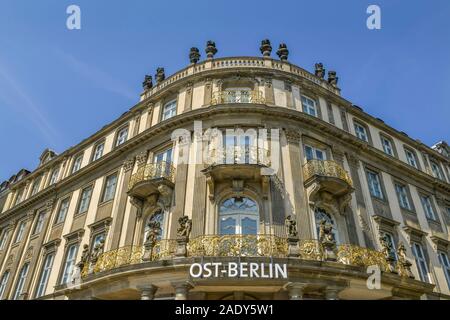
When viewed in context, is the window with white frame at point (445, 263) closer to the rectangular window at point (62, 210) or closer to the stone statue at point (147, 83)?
the stone statue at point (147, 83)

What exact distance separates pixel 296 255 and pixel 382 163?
423 inches

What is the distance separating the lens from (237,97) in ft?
60.4

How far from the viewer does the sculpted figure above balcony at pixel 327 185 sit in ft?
50.2

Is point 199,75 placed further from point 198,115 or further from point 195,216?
point 195,216

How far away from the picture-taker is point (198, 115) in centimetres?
1731

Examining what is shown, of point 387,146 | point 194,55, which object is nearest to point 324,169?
point 387,146

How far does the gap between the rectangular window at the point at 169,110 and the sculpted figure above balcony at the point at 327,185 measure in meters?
7.80

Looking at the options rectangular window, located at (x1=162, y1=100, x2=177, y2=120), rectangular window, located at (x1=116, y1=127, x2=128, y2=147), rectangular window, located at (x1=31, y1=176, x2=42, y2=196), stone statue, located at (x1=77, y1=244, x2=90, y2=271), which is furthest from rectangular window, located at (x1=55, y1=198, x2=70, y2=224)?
rectangular window, located at (x1=162, y1=100, x2=177, y2=120)

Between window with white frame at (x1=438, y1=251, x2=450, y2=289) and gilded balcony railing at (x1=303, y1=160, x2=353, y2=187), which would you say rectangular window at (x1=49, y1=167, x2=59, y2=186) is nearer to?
gilded balcony railing at (x1=303, y1=160, x2=353, y2=187)

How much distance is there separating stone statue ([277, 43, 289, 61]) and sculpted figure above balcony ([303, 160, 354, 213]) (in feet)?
25.6

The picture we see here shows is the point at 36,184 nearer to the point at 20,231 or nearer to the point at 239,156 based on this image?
the point at 20,231

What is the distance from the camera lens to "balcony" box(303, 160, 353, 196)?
15.3 metres

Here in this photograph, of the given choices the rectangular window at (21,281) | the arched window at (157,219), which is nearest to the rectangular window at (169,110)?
the arched window at (157,219)
